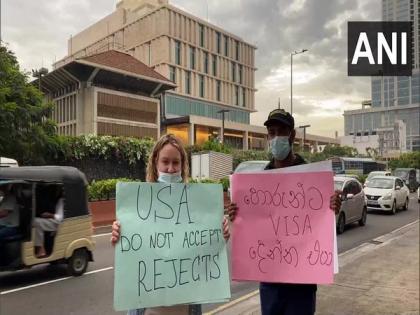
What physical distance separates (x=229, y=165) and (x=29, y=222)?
20104 millimetres

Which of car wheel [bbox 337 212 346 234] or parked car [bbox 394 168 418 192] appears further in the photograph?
parked car [bbox 394 168 418 192]

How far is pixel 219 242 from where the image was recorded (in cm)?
289

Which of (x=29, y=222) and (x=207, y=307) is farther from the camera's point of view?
(x=29, y=222)

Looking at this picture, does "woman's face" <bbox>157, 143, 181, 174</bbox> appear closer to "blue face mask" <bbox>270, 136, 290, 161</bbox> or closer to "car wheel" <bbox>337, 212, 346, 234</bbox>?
"blue face mask" <bbox>270, 136, 290, 161</bbox>

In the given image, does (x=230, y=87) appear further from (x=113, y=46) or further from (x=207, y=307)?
(x=207, y=307)

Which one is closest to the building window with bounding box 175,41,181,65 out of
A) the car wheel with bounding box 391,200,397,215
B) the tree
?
the tree

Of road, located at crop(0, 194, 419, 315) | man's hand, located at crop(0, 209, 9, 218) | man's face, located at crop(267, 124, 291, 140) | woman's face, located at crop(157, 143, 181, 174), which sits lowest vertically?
road, located at crop(0, 194, 419, 315)

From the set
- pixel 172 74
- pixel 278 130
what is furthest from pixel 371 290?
pixel 172 74

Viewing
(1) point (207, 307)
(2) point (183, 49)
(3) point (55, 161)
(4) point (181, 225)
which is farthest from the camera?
(2) point (183, 49)

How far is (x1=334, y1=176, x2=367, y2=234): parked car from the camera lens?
1455 centimetres

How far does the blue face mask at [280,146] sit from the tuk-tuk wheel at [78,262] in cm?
624

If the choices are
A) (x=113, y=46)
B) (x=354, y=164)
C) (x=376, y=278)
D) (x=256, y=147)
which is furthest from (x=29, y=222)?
(x=113, y=46)

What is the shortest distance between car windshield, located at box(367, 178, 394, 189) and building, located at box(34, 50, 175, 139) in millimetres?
44656

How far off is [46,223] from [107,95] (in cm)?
5827
